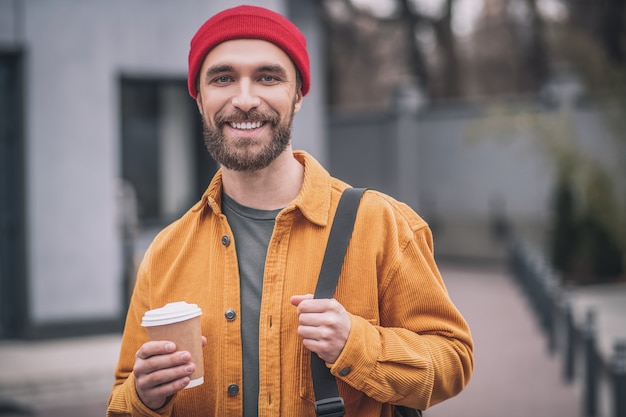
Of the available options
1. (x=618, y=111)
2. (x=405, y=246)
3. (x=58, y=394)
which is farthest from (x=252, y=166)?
(x=618, y=111)

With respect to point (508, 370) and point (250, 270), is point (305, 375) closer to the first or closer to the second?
Answer: point (250, 270)

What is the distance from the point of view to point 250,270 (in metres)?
2.25

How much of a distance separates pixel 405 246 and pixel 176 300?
64 cm

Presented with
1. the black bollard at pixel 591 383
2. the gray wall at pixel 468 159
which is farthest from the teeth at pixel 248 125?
the gray wall at pixel 468 159

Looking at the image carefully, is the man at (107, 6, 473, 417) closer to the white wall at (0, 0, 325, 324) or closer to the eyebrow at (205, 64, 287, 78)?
the eyebrow at (205, 64, 287, 78)

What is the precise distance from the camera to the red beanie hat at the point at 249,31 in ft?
7.17

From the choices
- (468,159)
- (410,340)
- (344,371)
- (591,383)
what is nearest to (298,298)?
(344,371)

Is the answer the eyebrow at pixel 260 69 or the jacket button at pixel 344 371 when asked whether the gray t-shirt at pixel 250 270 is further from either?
the eyebrow at pixel 260 69

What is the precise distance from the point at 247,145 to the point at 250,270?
1.12ft

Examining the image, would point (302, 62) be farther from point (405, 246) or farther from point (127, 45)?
point (127, 45)

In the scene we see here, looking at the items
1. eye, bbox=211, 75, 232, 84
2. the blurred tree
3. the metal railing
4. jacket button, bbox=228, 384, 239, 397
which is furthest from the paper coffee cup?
the blurred tree

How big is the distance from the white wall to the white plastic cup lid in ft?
24.0

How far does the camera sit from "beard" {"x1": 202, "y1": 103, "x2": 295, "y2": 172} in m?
2.20

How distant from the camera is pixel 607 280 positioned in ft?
48.1
